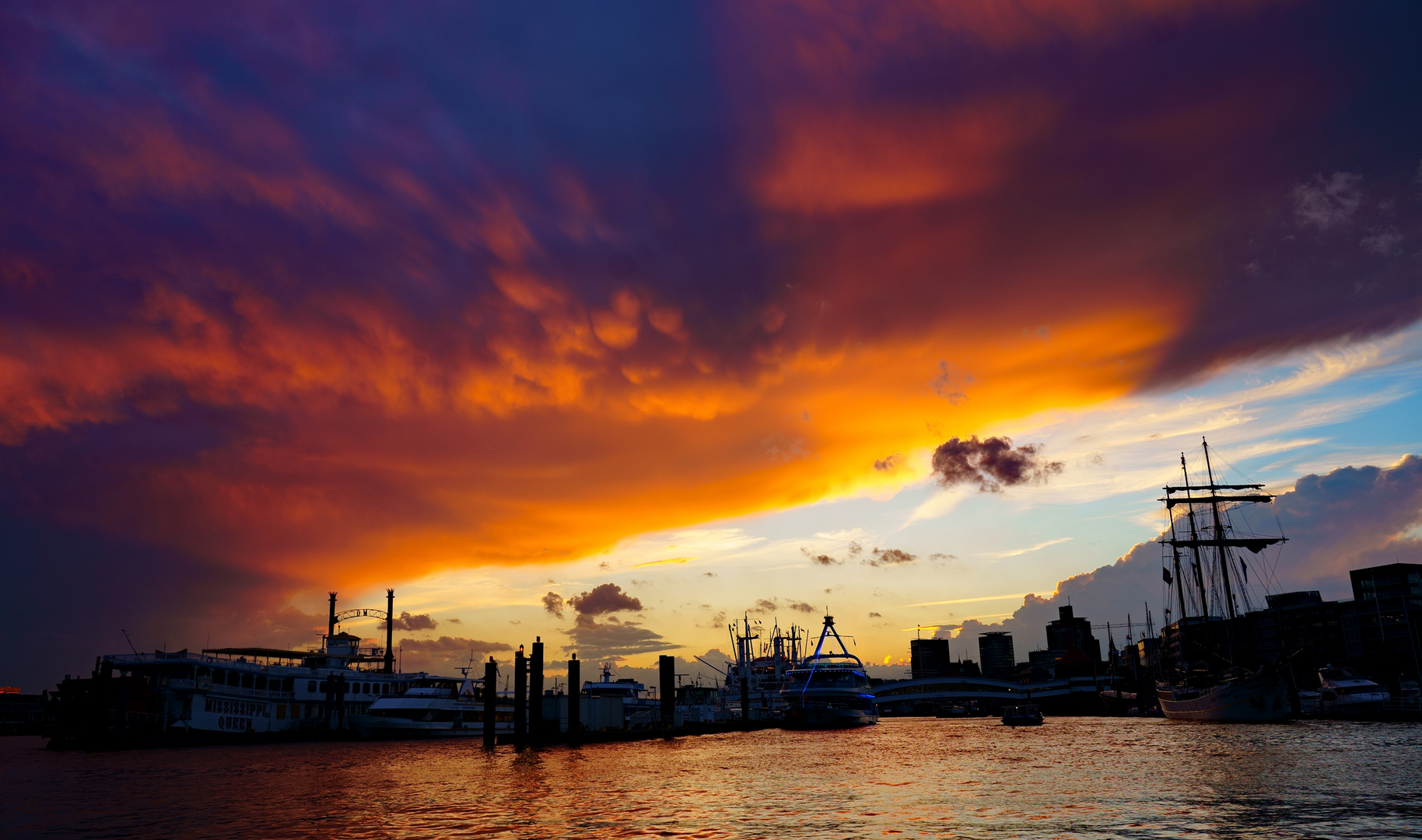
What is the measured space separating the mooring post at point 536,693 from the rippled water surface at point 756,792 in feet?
14.2

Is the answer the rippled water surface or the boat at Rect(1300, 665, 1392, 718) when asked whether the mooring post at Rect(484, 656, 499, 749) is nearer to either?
the rippled water surface

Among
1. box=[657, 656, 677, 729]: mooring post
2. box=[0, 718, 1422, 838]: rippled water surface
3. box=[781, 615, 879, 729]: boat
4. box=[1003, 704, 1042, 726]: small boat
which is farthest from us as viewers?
box=[1003, 704, 1042, 726]: small boat

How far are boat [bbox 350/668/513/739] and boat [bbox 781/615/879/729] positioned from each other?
42.4 m

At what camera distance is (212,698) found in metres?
92.8

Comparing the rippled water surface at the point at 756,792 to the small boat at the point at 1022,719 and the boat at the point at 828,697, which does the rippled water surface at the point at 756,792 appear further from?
the small boat at the point at 1022,719

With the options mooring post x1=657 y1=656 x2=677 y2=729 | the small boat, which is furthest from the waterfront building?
mooring post x1=657 y1=656 x2=677 y2=729

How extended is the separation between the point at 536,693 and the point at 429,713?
135 feet

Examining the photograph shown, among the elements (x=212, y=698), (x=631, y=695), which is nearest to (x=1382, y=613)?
(x=631, y=695)

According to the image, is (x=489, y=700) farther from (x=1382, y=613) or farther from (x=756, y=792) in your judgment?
(x=1382, y=613)

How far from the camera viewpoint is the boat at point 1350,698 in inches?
3932

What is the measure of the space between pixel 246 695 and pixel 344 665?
60.6 feet

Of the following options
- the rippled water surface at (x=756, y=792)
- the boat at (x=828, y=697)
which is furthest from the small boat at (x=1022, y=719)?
the rippled water surface at (x=756, y=792)

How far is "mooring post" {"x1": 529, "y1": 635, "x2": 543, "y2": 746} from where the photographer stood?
74250 millimetres

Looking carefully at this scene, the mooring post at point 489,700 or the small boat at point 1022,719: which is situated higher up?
the mooring post at point 489,700
